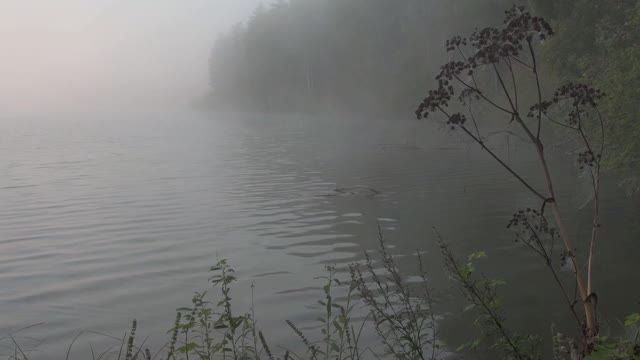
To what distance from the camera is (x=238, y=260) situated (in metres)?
12.9

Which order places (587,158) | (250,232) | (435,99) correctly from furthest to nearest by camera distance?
(250,232) < (587,158) < (435,99)

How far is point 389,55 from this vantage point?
78.6 m

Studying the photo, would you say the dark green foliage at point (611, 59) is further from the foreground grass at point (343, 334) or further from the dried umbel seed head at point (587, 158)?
the dried umbel seed head at point (587, 158)

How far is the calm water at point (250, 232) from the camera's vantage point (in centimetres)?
980

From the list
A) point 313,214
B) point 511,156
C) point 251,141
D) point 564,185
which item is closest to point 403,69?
point 251,141

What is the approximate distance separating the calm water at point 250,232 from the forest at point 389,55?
14.3 ft

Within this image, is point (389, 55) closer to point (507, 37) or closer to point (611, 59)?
point (611, 59)

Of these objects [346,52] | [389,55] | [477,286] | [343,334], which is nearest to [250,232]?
[343,334]

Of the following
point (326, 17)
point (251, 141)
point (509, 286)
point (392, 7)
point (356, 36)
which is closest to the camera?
point (509, 286)

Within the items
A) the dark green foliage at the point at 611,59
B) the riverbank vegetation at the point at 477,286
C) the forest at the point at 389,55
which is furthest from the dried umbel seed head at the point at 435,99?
the forest at the point at 389,55

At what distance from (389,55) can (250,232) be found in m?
66.9

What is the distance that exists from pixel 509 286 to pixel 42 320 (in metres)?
8.63

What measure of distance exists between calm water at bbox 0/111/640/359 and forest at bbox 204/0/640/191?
4.37m

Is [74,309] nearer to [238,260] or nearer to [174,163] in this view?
[238,260]
